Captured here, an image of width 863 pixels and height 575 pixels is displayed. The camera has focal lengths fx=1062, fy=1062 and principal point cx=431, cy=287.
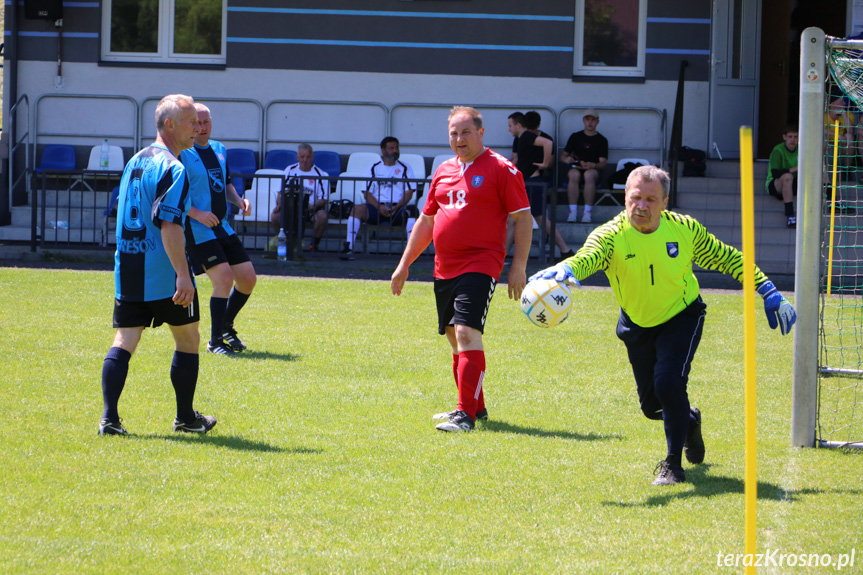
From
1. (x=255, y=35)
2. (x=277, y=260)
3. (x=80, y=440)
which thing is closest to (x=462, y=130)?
(x=80, y=440)

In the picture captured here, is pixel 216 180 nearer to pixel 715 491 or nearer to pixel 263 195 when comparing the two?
pixel 715 491

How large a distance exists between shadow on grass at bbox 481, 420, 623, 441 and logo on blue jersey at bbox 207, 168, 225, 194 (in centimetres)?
309

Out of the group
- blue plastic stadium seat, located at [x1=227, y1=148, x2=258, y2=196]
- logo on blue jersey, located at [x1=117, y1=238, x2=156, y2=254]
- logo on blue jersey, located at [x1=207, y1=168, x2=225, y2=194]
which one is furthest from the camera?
blue plastic stadium seat, located at [x1=227, y1=148, x2=258, y2=196]

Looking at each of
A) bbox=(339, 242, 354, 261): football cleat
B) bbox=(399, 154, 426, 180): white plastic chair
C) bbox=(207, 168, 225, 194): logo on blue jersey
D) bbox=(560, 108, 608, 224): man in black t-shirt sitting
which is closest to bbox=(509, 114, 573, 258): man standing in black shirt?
bbox=(560, 108, 608, 224): man in black t-shirt sitting

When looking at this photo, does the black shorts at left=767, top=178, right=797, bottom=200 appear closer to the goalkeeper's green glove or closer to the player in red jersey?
the player in red jersey

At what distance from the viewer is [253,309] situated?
443 inches

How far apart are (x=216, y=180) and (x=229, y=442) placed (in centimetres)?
299

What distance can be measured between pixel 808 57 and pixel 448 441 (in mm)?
2975

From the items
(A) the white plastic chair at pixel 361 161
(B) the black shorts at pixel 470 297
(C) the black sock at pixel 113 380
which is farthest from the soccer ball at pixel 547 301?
(A) the white plastic chair at pixel 361 161

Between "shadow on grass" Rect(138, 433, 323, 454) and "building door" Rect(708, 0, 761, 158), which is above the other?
"building door" Rect(708, 0, 761, 158)

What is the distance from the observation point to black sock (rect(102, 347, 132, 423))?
5848mm

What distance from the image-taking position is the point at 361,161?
17578 millimetres

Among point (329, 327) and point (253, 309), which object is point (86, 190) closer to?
point (253, 309)

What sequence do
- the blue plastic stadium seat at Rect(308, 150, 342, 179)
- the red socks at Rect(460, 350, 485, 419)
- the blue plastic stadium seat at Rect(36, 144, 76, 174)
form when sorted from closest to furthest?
the red socks at Rect(460, 350, 485, 419), the blue plastic stadium seat at Rect(308, 150, 342, 179), the blue plastic stadium seat at Rect(36, 144, 76, 174)
